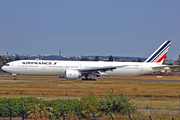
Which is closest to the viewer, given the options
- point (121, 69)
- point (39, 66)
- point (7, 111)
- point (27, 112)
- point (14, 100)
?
point (27, 112)

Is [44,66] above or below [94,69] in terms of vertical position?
above

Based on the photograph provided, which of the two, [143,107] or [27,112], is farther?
[143,107]

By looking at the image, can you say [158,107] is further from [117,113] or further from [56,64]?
[56,64]

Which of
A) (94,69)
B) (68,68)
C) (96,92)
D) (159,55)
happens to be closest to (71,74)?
(68,68)

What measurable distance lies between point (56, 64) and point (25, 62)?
624 cm

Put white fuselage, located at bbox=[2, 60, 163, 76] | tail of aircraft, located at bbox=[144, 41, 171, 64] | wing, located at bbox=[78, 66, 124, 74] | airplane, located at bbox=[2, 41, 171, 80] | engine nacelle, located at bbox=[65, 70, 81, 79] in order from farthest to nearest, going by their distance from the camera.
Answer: tail of aircraft, located at bbox=[144, 41, 171, 64]
white fuselage, located at bbox=[2, 60, 163, 76]
airplane, located at bbox=[2, 41, 171, 80]
wing, located at bbox=[78, 66, 124, 74]
engine nacelle, located at bbox=[65, 70, 81, 79]

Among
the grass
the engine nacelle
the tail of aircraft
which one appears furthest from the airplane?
the grass

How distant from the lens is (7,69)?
55.0 metres

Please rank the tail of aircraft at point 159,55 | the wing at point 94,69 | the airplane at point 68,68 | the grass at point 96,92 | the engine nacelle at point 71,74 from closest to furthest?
the grass at point 96,92, the engine nacelle at point 71,74, the wing at point 94,69, the airplane at point 68,68, the tail of aircraft at point 159,55

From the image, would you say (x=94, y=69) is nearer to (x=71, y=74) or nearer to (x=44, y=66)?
(x=71, y=74)

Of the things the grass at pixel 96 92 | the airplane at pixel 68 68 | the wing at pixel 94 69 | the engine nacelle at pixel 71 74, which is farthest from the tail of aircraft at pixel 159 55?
the engine nacelle at pixel 71 74

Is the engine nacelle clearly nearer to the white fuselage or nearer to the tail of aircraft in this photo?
the white fuselage

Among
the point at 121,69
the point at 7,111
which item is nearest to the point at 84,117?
the point at 7,111

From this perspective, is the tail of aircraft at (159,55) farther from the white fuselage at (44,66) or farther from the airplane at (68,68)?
the white fuselage at (44,66)
